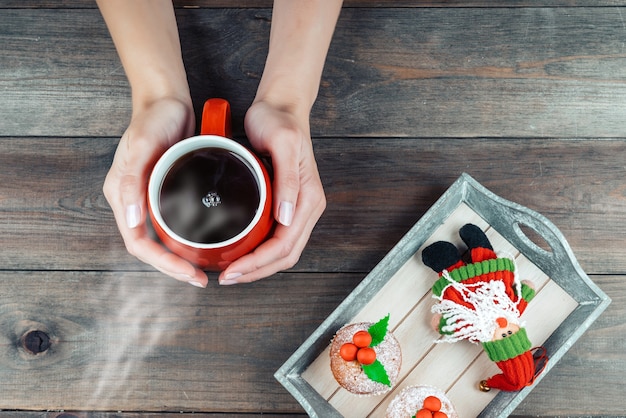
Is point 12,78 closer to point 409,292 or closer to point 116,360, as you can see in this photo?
point 116,360

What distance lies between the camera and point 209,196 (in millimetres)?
527

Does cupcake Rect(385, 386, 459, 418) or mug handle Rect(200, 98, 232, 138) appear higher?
mug handle Rect(200, 98, 232, 138)

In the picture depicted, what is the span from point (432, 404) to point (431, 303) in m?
0.13

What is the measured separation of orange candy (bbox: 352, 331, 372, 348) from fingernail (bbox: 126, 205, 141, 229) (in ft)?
0.89

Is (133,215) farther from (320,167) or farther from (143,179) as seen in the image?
(320,167)

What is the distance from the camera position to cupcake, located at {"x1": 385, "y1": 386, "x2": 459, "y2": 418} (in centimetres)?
64

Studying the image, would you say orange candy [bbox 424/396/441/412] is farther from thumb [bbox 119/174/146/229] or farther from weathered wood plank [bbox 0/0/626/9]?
weathered wood plank [bbox 0/0/626/9]

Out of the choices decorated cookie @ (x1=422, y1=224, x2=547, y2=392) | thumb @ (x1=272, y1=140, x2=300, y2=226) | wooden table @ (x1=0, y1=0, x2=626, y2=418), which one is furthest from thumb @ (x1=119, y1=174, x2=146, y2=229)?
decorated cookie @ (x1=422, y1=224, x2=547, y2=392)

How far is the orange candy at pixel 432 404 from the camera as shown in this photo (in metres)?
0.64

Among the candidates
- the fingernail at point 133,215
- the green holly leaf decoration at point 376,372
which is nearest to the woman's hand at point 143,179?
the fingernail at point 133,215

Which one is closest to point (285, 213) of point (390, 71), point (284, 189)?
point (284, 189)

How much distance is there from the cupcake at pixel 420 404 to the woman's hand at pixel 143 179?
28 centimetres

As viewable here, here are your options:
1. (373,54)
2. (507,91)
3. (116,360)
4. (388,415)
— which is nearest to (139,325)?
(116,360)

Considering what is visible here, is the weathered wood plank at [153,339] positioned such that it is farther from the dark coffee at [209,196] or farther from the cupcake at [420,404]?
the dark coffee at [209,196]
